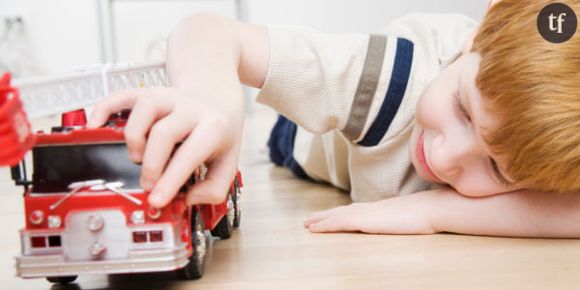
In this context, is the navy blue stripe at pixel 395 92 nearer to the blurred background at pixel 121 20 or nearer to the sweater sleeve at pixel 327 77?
the sweater sleeve at pixel 327 77

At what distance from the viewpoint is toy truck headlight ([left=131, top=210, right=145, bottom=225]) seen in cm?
53

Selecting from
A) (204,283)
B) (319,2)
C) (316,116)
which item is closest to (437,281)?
(204,283)

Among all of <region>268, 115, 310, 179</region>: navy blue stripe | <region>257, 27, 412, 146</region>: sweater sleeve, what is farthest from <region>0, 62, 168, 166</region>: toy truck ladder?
<region>268, 115, 310, 179</region>: navy blue stripe

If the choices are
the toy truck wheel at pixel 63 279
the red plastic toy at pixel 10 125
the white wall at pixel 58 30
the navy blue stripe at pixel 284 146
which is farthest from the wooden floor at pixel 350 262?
the white wall at pixel 58 30

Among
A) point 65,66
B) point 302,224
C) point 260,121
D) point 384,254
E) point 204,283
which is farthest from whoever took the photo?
point 65,66

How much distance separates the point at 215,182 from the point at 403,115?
0.44m

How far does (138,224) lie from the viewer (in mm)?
525

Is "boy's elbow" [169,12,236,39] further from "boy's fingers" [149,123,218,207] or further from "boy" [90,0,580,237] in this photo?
"boy's fingers" [149,123,218,207]

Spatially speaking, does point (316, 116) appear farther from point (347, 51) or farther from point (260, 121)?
point (260, 121)

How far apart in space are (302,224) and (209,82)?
0.32m

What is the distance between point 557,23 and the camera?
2.37 feet

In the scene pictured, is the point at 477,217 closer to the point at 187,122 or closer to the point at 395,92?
the point at 395,92

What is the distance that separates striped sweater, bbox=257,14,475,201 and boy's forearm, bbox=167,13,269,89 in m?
0.02

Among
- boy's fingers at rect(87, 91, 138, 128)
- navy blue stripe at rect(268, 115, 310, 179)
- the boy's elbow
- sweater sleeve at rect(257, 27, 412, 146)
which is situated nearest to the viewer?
boy's fingers at rect(87, 91, 138, 128)
